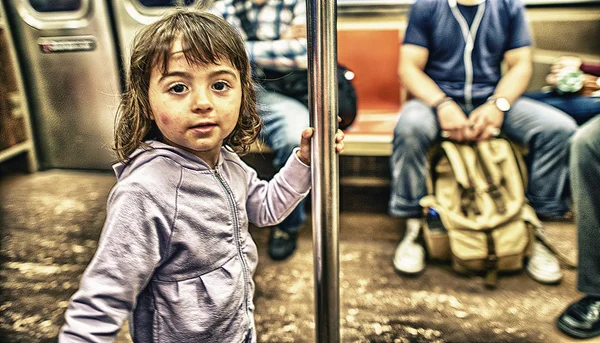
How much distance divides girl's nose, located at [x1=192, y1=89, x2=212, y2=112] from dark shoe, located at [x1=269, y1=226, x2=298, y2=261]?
1.29 meters

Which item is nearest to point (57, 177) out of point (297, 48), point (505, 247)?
point (297, 48)

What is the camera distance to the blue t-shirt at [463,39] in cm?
185

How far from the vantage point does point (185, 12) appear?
850 mm

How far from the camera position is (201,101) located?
80 cm

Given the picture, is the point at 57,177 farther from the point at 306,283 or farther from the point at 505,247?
the point at 505,247

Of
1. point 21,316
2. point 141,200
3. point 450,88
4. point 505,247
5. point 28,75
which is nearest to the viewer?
point 141,200

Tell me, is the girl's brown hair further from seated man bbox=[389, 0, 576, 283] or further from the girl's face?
seated man bbox=[389, 0, 576, 283]

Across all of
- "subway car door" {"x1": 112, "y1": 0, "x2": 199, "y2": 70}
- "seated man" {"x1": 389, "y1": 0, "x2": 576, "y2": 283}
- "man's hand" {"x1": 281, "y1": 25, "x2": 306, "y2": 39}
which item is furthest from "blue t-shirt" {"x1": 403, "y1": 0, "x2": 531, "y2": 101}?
"subway car door" {"x1": 112, "y1": 0, "x2": 199, "y2": 70}

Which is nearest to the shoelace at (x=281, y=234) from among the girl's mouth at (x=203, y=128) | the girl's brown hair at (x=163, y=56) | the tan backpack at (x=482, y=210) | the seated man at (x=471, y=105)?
the seated man at (x=471, y=105)

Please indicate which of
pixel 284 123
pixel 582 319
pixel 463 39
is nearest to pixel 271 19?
pixel 284 123

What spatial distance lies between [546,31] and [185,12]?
1.86 meters

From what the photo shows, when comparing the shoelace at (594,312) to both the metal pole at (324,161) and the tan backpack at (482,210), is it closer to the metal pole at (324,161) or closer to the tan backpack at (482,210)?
the tan backpack at (482,210)

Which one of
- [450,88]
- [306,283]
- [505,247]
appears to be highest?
[450,88]

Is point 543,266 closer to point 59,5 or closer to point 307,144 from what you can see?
point 307,144
